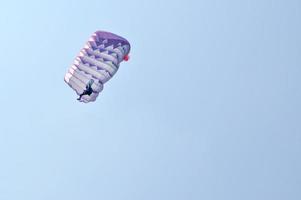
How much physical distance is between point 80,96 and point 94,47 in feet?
10.4

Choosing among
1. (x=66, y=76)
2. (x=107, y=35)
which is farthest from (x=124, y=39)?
(x=66, y=76)

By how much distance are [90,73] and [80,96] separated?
155cm

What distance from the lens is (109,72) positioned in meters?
39.9

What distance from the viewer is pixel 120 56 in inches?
1590

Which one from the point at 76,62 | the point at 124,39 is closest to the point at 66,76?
the point at 76,62

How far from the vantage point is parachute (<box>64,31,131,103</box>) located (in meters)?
39.9

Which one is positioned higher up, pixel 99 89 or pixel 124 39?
pixel 124 39

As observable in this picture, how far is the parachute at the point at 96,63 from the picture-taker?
39.9 m

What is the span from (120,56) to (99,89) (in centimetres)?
243

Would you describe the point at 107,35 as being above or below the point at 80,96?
above

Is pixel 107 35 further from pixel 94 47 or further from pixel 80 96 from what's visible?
pixel 80 96

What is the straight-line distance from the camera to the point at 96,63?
4003 cm

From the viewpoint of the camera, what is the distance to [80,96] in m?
40.1

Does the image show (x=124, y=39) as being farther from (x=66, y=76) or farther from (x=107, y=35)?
(x=66, y=76)
